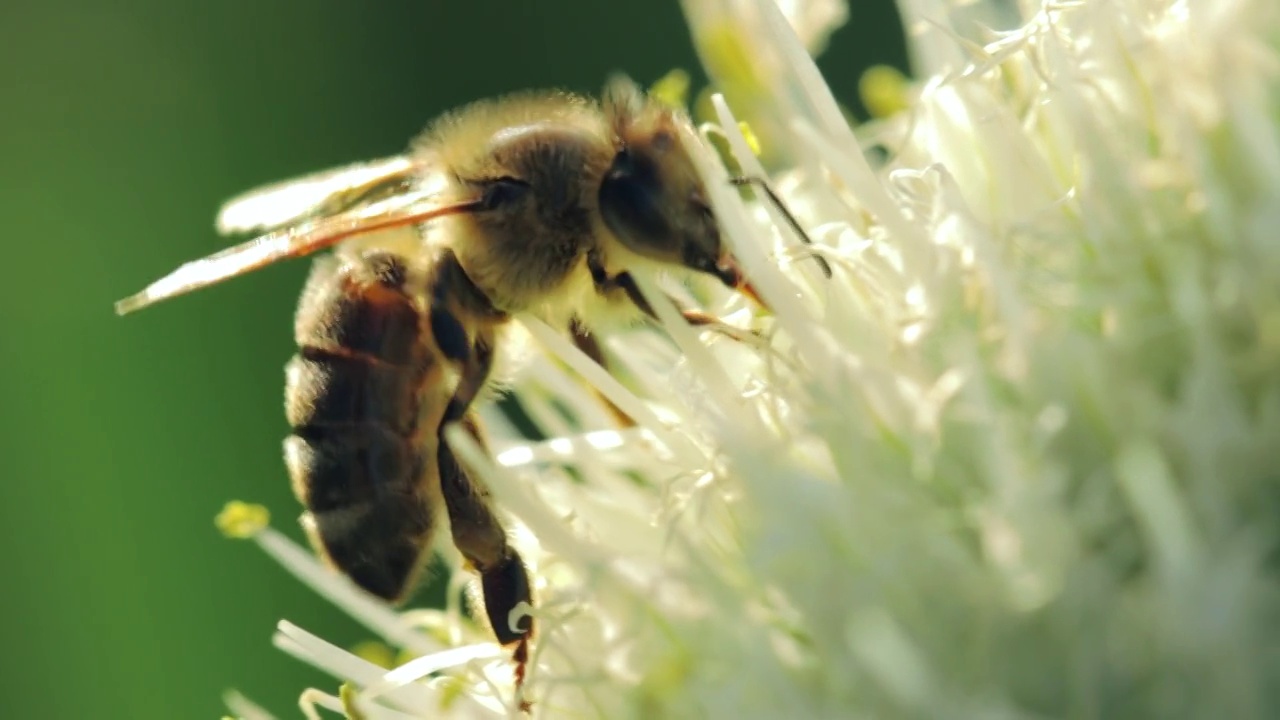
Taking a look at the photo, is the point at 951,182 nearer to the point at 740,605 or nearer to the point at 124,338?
the point at 740,605

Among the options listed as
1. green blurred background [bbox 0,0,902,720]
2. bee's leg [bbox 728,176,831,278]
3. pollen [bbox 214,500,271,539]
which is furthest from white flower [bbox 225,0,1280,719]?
green blurred background [bbox 0,0,902,720]

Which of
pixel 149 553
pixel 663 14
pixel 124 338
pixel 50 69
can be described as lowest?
pixel 149 553

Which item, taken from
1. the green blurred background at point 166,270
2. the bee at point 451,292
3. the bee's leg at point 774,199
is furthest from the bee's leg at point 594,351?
the green blurred background at point 166,270

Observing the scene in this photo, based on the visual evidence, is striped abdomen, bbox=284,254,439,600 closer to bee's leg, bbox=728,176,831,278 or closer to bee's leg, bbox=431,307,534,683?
bee's leg, bbox=431,307,534,683

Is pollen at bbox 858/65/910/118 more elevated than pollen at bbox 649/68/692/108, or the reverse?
pollen at bbox 858/65/910/118

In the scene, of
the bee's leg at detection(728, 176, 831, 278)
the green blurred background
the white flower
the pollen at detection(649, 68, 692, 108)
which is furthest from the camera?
the green blurred background

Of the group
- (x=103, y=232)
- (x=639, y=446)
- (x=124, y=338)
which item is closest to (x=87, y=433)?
(x=124, y=338)
